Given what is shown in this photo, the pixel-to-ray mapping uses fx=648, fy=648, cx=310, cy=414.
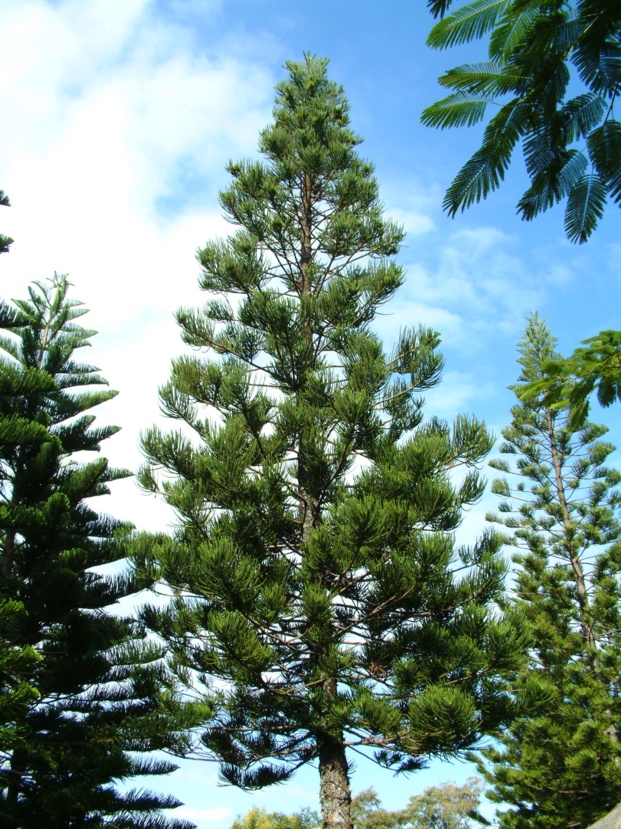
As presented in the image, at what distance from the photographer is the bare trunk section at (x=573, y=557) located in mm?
12844

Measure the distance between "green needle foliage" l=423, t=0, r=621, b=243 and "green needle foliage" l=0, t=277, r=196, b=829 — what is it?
5.12 metres

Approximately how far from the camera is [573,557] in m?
13.8

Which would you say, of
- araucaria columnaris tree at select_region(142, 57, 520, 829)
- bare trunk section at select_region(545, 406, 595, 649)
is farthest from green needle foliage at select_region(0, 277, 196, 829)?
bare trunk section at select_region(545, 406, 595, 649)

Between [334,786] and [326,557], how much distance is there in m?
2.09

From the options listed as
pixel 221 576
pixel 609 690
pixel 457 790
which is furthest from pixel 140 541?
pixel 457 790

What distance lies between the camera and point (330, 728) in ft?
19.7

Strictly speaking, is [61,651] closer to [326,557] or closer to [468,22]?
[326,557]

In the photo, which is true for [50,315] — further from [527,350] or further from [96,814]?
[527,350]

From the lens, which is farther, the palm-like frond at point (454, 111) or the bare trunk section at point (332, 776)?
the bare trunk section at point (332, 776)

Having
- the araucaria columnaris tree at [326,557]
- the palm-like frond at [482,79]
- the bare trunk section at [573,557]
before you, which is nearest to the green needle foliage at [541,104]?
the palm-like frond at [482,79]

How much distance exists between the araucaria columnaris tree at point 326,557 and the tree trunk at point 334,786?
0.01m

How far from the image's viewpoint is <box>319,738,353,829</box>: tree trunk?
5.89m

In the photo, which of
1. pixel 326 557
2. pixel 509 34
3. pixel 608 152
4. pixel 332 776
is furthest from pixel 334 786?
pixel 509 34

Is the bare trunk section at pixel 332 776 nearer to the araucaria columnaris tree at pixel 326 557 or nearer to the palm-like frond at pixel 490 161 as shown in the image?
the araucaria columnaris tree at pixel 326 557
